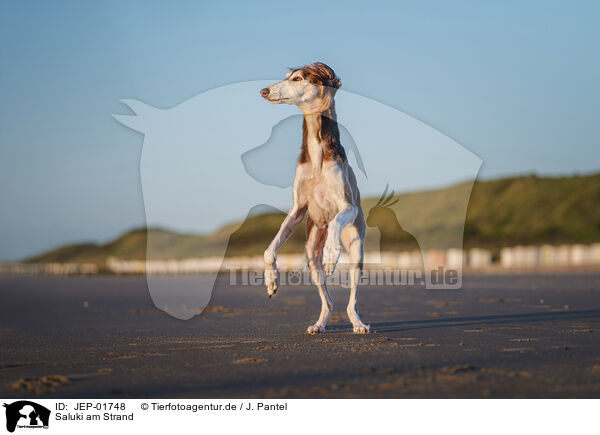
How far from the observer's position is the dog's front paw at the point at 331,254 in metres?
8.02

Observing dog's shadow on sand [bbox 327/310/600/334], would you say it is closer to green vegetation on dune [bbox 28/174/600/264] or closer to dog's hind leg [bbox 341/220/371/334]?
dog's hind leg [bbox 341/220/371/334]

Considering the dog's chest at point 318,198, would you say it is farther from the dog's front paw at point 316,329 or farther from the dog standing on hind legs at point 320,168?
the dog's front paw at point 316,329

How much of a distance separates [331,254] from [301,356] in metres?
1.55

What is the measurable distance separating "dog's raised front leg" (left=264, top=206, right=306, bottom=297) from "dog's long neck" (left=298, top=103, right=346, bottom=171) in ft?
2.08

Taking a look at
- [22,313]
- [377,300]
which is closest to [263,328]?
[22,313]

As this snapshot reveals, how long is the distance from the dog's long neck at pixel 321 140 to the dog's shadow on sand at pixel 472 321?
2251 mm

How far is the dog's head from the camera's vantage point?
9031mm

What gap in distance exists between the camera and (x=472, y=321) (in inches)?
437

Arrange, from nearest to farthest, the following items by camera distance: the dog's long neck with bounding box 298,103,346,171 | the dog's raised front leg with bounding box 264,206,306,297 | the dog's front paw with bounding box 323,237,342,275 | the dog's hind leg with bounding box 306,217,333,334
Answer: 1. the dog's front paw with bounding box 323,237,342,275
2. the dog's raised front leg with bounding box 264,206,306,297
3. the dog's long neck with bounding box 298,103,346,171
4. the dog's hind leg with bounding box 306,217,333,334

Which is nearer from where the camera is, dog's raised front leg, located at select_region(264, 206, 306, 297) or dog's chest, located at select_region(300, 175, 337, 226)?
dog's raised front leg, located at select_region(264, 206, 306, 297)
